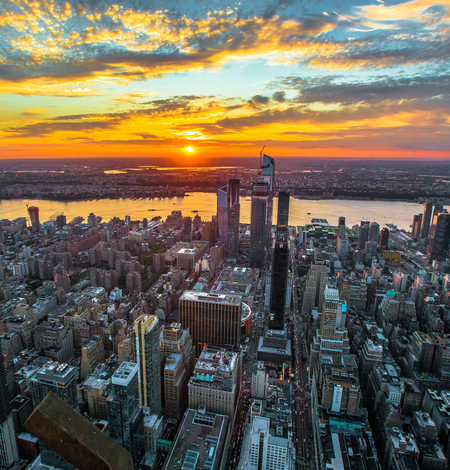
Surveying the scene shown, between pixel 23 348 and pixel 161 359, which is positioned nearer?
pixel 161 359

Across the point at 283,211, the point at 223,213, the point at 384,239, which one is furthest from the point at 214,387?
the point at 384,239

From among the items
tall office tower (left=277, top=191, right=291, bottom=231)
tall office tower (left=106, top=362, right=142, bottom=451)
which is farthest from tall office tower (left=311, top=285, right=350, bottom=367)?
tall office tower (left=277, top=191, right=291, bottom=231)

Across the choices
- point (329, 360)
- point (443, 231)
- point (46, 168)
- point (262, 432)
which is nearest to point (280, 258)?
point (329, 360)

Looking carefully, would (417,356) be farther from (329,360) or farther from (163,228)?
(163,228)

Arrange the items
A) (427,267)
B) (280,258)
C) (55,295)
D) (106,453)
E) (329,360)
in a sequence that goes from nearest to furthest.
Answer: (106,453) < (329,360) < (280,258) < (55,295) < (427,267)

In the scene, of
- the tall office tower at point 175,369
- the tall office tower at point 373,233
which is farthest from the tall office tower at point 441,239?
the tall office tower at point 175,369

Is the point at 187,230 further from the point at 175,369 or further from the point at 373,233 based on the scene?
the point at 175,369

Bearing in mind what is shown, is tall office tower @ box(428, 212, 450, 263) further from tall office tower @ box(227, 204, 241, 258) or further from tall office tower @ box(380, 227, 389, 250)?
tall office tower @ box(227, 204, 241, 258)
